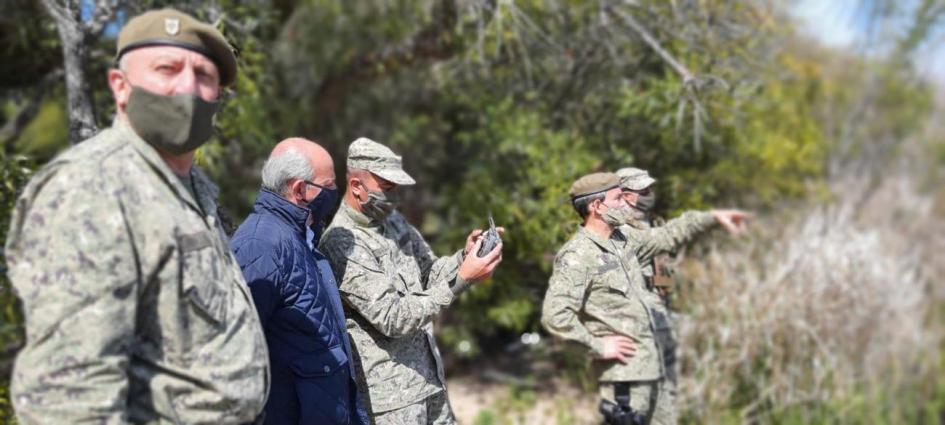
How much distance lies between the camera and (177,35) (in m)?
1.94

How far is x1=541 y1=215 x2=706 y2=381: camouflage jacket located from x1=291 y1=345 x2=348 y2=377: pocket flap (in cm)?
140

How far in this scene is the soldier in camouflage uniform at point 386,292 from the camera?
2955 millimetres

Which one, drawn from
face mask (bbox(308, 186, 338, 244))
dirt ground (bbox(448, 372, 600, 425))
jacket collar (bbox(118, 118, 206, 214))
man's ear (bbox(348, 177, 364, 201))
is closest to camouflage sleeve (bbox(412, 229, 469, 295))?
man's ear (bbox(348, 177, 364, 201))

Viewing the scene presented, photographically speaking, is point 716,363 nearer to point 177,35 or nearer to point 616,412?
point 616,412

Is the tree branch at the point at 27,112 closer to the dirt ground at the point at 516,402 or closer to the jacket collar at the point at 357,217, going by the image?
the jacket collar at the point at 357,217

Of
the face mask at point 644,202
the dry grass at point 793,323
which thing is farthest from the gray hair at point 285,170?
the dry grass at point 793,323

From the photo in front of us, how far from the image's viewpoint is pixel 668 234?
14.6ft

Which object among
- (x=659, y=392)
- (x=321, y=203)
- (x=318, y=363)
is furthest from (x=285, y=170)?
(x=659, y=392)

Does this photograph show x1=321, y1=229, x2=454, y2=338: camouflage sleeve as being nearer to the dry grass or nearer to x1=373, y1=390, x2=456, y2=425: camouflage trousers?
x1=373, y1=390, x2=456, y2=425: camouflage trousers

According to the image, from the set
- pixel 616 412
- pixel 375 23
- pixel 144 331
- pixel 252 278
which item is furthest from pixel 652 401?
pixel 375 23

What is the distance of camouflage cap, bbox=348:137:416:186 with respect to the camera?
10.2ft

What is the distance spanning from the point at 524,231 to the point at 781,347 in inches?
96.0

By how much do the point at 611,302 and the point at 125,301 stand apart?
2651 mm

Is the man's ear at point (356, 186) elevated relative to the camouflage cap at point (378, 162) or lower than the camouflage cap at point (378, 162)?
lower
